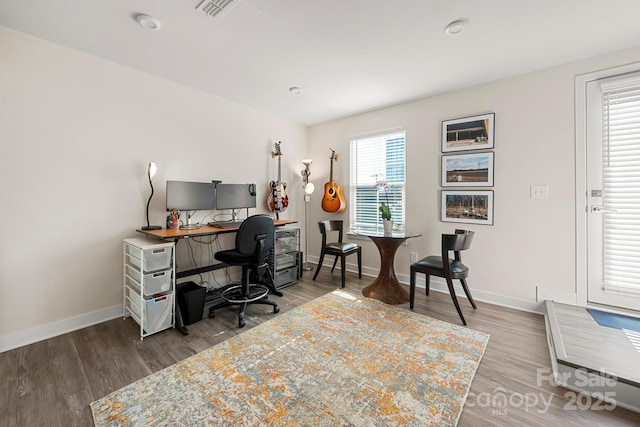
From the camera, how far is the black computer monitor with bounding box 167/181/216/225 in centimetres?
272

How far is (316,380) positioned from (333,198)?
2834mm

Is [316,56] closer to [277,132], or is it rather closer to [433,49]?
[433,49]

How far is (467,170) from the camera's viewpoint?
9.92 feet

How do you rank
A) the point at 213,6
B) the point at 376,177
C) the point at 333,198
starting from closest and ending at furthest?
the point at 213,6 < the point at 376,177 < the point at 333,198

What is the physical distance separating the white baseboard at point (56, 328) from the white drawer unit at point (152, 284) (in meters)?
0.30

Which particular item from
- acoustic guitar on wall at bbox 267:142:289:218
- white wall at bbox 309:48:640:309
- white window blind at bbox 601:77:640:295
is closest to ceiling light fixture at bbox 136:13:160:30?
acoustic guitar on wall at bbox 267:142:289:218

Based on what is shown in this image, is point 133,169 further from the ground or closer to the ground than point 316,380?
further from the ground

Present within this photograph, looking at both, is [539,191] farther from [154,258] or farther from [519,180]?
[154,258]

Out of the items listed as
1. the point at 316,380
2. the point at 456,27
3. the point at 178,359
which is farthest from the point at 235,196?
the point at 456,27

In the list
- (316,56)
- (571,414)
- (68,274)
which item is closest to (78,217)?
(68,274)

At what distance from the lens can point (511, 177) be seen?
109 inches

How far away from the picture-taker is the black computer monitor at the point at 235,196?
3182 millimetres

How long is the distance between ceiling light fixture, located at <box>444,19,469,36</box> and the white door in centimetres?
155

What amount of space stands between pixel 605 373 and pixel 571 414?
376mm
